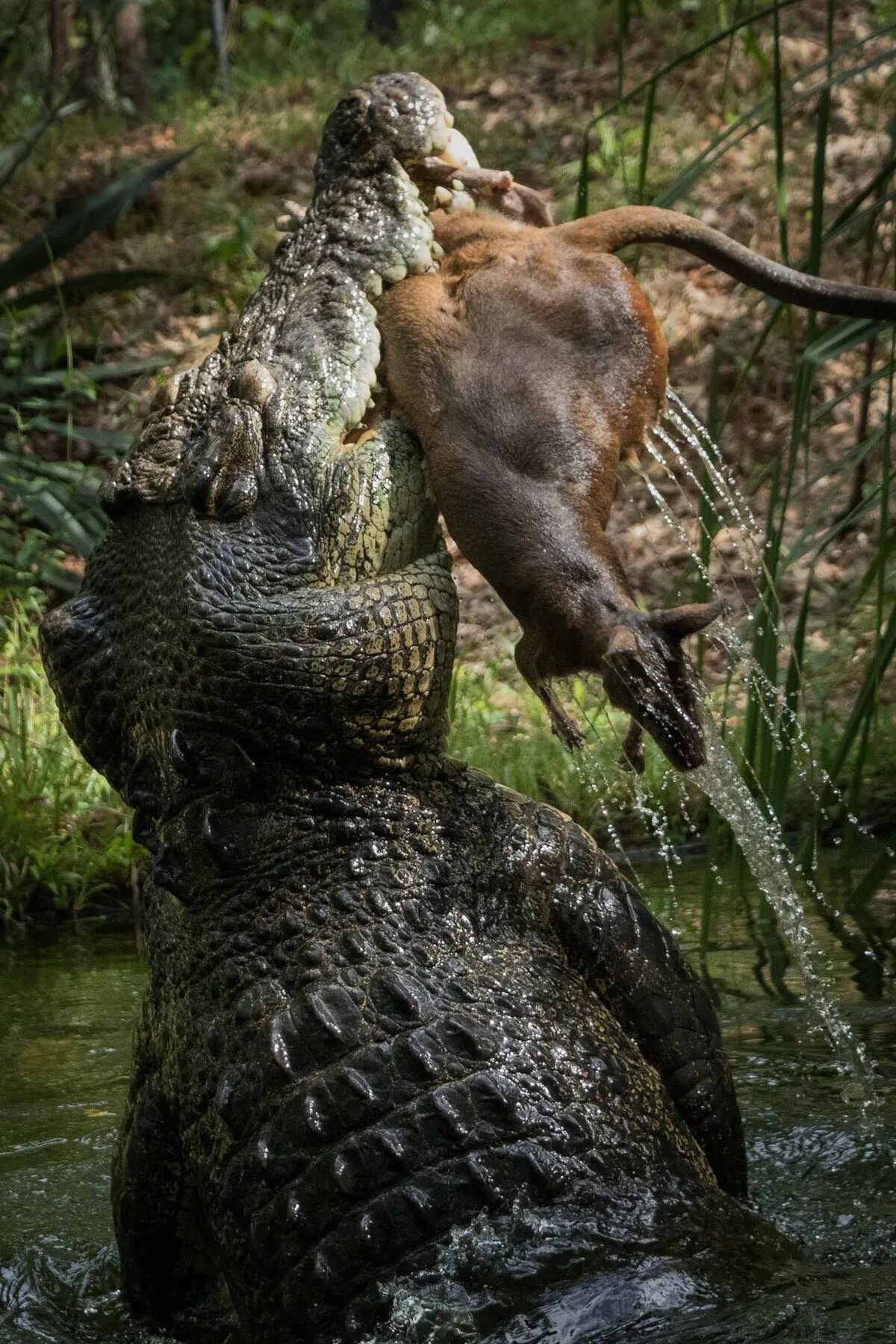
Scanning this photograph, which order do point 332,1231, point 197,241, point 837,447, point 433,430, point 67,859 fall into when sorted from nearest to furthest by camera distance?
1. point 332,1231
2. point 433,430
3. point 67,859
4. point 837,447
5. point 197,241

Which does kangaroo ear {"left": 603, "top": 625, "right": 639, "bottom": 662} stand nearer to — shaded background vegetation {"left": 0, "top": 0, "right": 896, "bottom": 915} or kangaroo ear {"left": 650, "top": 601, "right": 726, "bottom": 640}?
kangaroo ear {"left": 650, "top": 601, "right": 726, "bottom": 640}

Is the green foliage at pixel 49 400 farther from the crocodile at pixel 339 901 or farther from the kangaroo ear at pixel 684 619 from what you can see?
the kangaroo ear at pixel 684 619

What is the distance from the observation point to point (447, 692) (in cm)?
244

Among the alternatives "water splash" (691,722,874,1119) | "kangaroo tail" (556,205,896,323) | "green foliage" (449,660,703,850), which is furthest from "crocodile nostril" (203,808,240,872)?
"green foliage" (449,660,703,850)

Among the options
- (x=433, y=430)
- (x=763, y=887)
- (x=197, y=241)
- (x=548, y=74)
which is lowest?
(x=763, y=887)

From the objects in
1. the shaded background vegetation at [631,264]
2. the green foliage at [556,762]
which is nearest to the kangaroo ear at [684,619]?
the shaded background vegetation at [631,264]

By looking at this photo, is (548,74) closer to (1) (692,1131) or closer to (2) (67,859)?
(2) (67,859)

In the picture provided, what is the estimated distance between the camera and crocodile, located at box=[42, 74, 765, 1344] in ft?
6.95

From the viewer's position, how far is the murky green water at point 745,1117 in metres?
2.06

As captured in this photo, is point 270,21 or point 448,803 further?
point 270,21

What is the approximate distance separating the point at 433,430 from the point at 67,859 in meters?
3.62

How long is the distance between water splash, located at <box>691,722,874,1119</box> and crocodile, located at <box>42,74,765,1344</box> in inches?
8.0

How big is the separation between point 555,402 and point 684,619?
0.46m

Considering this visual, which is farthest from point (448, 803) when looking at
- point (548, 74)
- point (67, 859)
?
point (548, 74)
